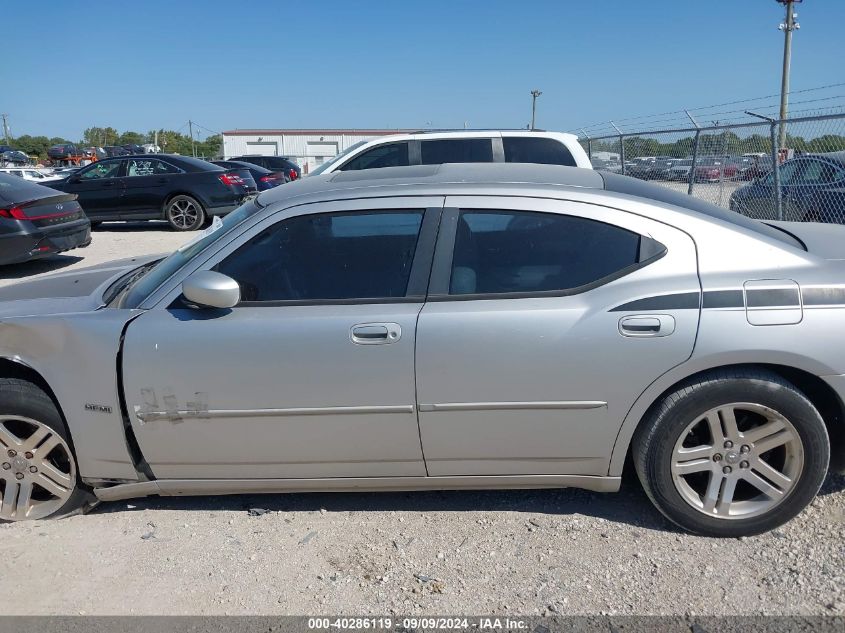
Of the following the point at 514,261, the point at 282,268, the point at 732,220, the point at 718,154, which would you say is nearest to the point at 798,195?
the point at 718,154

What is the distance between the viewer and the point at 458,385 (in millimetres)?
2994

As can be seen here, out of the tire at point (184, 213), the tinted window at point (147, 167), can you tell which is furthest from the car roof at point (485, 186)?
the tinted window at point (147, 167)

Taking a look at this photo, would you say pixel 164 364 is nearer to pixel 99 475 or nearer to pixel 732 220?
pixel 99 475

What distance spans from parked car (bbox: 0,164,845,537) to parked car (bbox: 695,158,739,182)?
327 inches

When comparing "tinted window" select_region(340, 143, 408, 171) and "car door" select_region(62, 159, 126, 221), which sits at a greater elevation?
"tinted window" select_region(340, 143, 408, 171)

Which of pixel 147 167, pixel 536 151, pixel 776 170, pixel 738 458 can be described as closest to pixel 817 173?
pixel 776 170

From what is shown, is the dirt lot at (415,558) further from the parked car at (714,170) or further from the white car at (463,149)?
the parked car at (714,170)

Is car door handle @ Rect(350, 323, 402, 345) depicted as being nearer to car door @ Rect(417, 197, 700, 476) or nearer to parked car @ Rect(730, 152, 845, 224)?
car door @ Rect(417, 197, 700, 476)

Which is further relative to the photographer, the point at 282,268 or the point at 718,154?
the point at 718,154

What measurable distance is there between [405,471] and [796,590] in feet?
5.38

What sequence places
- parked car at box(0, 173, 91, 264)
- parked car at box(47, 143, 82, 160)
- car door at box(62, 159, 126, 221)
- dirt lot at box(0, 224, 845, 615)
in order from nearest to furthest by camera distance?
dirt lot at box(0, 224, 845, 615)
parked car at box(0, 173, 91, 264)
car door at box(62, 159, 126, 221)
parked car at box(47, 143, 82, 160)

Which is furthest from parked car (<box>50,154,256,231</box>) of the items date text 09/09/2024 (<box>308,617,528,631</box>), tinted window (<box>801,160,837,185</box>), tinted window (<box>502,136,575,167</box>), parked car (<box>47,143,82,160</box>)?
parked car (<box>47,143,82,160</box>)

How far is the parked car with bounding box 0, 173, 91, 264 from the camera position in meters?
8.70

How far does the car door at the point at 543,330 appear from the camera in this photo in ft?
9.71
